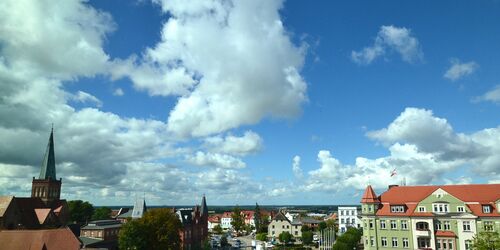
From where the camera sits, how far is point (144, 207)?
323 ft

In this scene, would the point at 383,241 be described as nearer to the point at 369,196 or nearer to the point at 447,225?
the point at 369,196

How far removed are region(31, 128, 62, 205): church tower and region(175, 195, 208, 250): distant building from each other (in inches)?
1283

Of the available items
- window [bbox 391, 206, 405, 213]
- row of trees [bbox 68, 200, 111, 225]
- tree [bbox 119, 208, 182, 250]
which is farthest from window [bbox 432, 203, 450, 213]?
row of trees [bbox 68, 200, 111, 225]

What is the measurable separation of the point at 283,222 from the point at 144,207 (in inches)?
2111

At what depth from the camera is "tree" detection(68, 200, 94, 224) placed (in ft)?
401

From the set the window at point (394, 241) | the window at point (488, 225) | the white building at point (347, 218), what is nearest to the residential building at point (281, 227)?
the white building at point (347, 218)

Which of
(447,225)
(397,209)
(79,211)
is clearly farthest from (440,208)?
(79,211)

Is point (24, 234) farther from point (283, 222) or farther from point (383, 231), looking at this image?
point (283, 222)

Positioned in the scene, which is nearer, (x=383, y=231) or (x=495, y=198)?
(x=495, y=198)

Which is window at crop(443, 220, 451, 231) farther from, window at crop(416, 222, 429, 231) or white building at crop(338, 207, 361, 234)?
white building at crop(338, 207, 361, 234)

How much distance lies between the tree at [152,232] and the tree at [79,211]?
6803 cm

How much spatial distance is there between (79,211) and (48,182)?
2947 cm

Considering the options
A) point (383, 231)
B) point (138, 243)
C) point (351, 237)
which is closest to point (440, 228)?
point (383, 231)

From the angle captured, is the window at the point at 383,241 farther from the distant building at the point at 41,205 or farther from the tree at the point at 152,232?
the distant building at the point at 41,205
